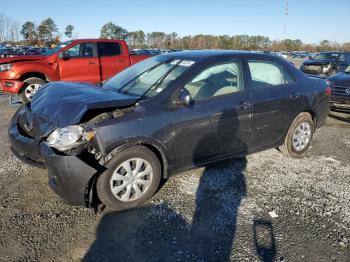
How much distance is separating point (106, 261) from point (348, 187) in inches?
129

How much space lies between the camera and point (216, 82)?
3.96 meters

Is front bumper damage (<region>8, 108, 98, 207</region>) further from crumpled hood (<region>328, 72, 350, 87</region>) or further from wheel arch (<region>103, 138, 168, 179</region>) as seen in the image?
crumpled hood (<region>328, 72, 350, 87</region>)

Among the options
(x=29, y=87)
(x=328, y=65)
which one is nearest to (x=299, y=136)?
(x=29, y=87)

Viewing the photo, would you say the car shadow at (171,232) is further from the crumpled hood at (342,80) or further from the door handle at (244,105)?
the crumpled hood at (342,80)

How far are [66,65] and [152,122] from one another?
6.46 m

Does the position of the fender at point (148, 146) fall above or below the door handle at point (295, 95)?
below

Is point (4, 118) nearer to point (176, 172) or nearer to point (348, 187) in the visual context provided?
point (176, 172)

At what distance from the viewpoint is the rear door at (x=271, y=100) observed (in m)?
4.29

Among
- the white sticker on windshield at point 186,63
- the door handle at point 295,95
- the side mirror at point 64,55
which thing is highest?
the side mirror at point 64,55

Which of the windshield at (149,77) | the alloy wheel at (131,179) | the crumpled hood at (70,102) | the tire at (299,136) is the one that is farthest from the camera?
the tire at (299,136)

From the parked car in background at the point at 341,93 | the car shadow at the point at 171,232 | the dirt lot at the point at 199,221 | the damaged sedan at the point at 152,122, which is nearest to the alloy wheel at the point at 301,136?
the damaged sedan at the point at 152,122

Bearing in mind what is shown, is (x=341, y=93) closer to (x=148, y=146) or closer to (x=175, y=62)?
(x=175, y=62)

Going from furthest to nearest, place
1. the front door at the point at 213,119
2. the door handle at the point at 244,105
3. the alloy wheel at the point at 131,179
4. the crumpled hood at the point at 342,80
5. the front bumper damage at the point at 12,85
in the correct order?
the front bumper damage at the point at 12,85, the crumpled hood at the point at 342,80, the door handle at the point at 244,105, the front door at the point at 213,119, the alloy wheel at the point at 131,179

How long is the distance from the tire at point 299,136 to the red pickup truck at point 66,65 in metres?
6.30
